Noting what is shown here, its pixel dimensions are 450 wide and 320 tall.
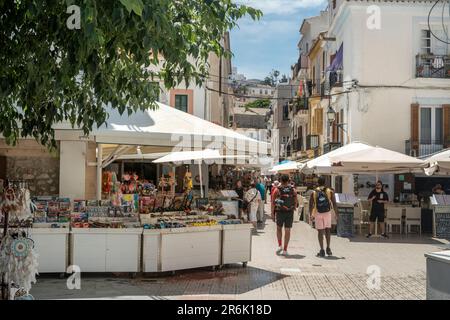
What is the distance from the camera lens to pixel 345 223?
16594mm

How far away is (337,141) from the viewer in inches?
1101

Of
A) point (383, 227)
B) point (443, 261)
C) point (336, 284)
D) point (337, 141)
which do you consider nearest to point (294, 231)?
point (383, 227)

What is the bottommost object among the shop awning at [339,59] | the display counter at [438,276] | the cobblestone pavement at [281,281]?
the cobblestone pavement at [281,281]

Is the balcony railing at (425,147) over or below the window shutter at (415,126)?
below

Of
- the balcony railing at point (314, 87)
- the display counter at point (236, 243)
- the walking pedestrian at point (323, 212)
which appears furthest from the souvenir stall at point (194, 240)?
the balcony railing at point (314, 87)

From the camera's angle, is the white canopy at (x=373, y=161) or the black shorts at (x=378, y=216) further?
the black shorts at (x=378, y=216)

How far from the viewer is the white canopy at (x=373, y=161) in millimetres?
16094

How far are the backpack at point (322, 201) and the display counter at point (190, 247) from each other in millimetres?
2811

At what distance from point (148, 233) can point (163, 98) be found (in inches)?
814

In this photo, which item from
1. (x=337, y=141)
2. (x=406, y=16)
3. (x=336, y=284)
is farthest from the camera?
(x=337, y=141)

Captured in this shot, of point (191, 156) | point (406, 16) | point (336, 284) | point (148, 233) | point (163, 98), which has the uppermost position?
point (406, 16)

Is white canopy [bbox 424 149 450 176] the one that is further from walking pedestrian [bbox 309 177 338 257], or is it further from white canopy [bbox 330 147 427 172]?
walking pedestrian [bbox 309 177 338 257]

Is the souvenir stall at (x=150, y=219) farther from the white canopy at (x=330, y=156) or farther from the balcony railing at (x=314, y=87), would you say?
the balcony railing at (x=314, y=87)
